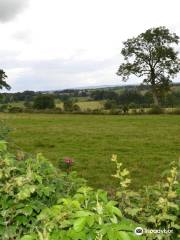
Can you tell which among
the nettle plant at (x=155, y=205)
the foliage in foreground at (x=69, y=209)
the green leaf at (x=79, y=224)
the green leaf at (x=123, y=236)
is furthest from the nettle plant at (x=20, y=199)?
the green leaf at (x=123, y=236)

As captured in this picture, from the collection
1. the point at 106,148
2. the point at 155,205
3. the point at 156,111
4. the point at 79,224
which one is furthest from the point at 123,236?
the point at 156,111

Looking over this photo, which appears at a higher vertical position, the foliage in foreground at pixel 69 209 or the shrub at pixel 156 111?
the foliage in foreground at pixel 69 209

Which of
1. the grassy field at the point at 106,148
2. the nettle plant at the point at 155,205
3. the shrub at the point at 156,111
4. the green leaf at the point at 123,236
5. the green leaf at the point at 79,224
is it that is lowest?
the grassy field at the point at 106,148

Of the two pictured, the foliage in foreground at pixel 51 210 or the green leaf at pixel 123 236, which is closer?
the green leaf at pixel 123 236

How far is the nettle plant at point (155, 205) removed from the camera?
331 centimetres

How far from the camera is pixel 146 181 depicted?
1125 cm

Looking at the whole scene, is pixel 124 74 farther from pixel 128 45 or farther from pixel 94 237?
pixel 94 237

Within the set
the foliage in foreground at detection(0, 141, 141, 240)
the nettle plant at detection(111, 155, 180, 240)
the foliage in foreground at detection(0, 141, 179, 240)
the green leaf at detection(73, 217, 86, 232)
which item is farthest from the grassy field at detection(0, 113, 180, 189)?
the green leaf at detection(73, 217, 86, 232)

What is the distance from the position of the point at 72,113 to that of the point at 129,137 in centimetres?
2084

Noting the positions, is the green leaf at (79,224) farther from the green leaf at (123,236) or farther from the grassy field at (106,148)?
the grassy field at (106,148)

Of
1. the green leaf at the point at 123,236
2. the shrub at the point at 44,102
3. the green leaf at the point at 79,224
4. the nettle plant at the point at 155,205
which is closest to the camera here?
the green leaf at the point at 123,236

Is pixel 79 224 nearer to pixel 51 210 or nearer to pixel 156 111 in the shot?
pixel 51 210

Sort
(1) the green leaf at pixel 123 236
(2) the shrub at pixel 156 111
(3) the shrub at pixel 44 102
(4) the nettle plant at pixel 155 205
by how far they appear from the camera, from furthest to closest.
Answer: (3) the shrub at pixel 44 102 → (2) the shrub at pixel 156 111 → (4) the nettle plant at pixel 155 205 → (1) the green leaf at pixel 123 236

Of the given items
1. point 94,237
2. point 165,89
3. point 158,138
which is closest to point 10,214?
point 94,237
